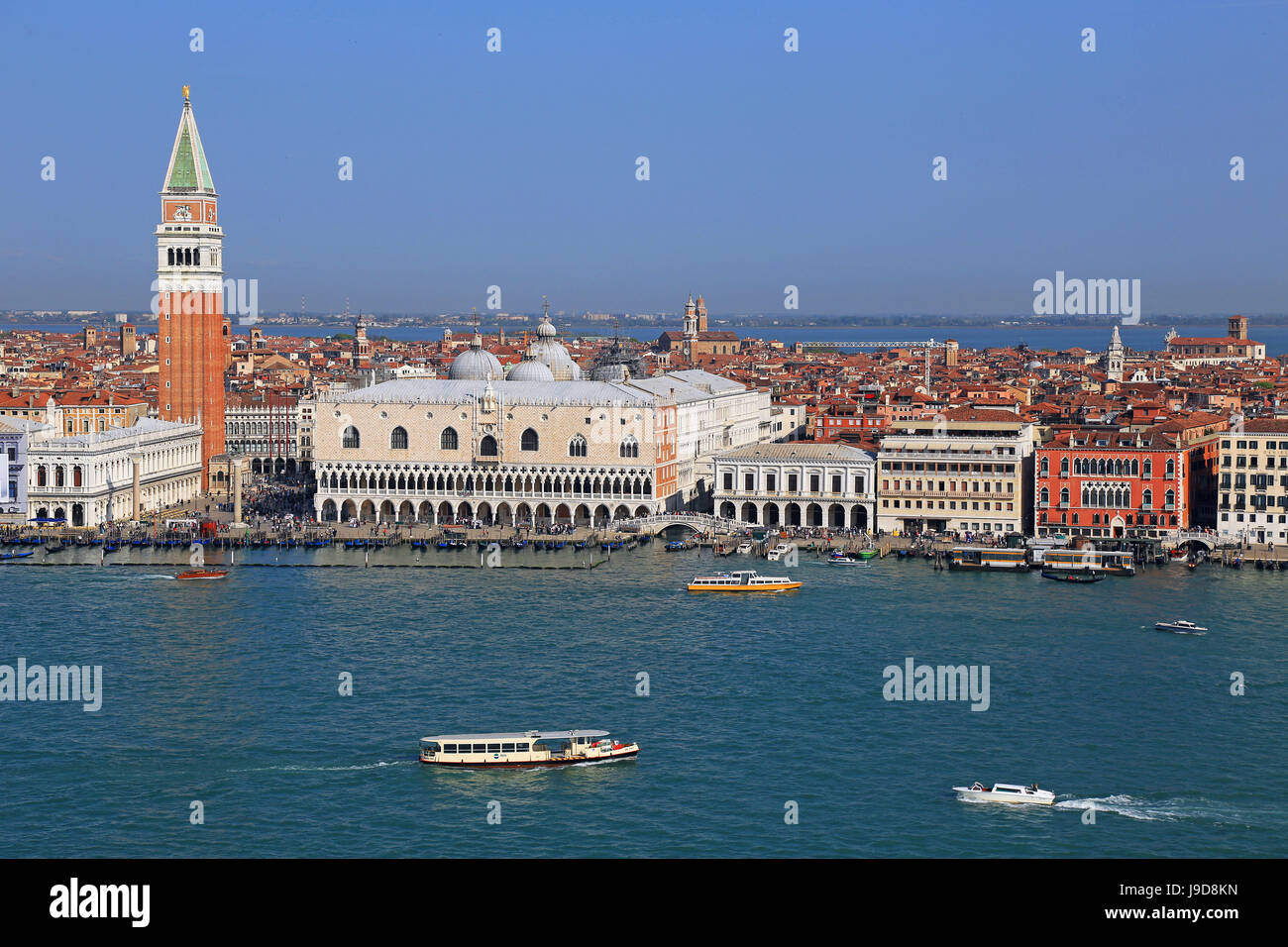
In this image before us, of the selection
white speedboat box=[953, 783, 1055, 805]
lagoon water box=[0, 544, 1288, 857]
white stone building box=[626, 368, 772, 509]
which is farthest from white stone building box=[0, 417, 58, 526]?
white speedboat box=[953, 783, 1055, 805]

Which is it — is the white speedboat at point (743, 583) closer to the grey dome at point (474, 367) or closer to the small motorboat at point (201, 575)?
the small motorboat at point (201, 575)

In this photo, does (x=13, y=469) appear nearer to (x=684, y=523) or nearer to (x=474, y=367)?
(x=474, y=367)

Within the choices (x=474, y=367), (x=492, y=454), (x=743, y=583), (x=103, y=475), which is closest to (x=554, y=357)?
Answer: (x=474, y=367)

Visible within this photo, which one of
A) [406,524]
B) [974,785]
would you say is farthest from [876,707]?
[406,524]

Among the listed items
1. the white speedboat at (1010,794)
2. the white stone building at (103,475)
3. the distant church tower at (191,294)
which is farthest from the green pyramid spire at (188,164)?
the white speedboat at (1010,794)

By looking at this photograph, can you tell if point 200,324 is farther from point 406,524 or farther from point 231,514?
point 406,524

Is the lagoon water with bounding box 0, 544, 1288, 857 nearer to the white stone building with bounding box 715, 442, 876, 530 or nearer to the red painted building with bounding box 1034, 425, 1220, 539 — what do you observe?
the red painted building with bounding box 1034, 425, 1220, 539
